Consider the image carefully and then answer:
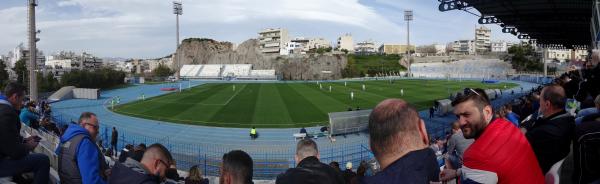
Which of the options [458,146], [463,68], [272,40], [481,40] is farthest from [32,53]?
[481,40]

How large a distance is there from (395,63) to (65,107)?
90.8m

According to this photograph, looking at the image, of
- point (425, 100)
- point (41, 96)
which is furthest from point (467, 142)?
point (41, 96)

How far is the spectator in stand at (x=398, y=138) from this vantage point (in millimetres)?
2209

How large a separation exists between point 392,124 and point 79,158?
3.78 meters

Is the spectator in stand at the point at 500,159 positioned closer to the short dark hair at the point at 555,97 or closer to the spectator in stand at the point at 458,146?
the short dark hair at the point at 555,97

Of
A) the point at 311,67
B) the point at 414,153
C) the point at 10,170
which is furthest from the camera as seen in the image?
the point at 311,67

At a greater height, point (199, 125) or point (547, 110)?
point (547, 110)

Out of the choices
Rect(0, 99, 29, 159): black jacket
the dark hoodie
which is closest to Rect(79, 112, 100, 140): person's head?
Rect(0, 99, 29, 159): black jacket

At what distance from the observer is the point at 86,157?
459 cm

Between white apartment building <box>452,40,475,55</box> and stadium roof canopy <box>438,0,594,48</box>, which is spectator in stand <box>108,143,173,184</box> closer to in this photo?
stadium roof canopy <box>438,0,594,48</box>

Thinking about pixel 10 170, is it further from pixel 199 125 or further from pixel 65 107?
pixel 65 107

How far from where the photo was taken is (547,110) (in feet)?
13.1

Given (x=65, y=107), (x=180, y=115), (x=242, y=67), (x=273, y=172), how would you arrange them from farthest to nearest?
1. (x=242, y=67)
2. (x=65, y=107)
3. (x=180, y=115)
4. (x=273, y=172)

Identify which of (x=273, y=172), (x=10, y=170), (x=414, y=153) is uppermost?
(x=414, y=153)
